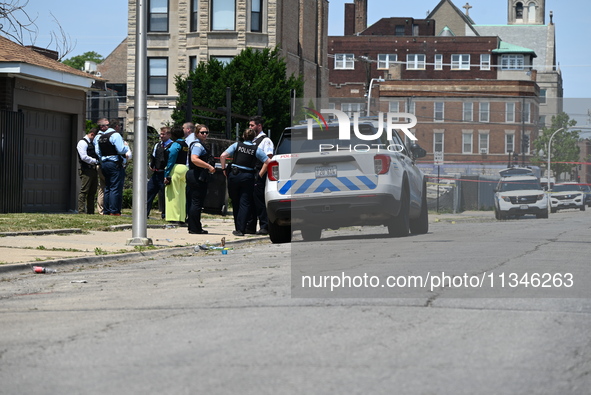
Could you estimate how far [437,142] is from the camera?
87.2 m

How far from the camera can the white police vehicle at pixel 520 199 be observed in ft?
98.4

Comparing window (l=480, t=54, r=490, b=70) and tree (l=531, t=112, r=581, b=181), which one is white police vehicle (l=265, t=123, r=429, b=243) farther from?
window (l=480, t=54, r=490, b=70)

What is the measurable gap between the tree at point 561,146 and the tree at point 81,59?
46185 millimetres

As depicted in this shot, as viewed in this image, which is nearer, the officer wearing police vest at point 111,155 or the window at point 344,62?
the officer wearing police vest at point 111,155

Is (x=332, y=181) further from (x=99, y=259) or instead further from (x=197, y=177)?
(x=99, y=259)

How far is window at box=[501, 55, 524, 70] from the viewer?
10475cm

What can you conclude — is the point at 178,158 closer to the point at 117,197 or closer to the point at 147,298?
the point at 117,197

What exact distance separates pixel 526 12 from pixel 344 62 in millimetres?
48944

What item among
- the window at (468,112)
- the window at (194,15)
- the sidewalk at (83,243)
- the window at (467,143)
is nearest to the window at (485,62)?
the window at (468,112)

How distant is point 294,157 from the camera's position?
14898 mm

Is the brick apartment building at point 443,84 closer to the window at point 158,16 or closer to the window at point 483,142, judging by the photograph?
the window at point 483,142

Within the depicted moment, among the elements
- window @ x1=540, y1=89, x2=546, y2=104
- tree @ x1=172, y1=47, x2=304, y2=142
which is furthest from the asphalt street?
window @ x1=540, y1=89, x2=546, y2=104

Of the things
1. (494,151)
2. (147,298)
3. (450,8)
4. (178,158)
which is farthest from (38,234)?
(450,8)

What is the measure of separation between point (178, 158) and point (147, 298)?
9.62 metres
